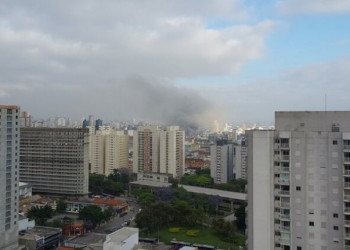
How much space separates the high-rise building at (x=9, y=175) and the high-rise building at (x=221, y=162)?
15567 millimetres

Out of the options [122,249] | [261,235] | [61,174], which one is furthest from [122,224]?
[261,235]

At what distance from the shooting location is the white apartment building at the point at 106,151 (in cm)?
2708

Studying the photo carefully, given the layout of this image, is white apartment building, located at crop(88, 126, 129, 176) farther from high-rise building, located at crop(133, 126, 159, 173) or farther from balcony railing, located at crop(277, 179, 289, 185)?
balcony railing, located at crop(277, 179, 289, 185)

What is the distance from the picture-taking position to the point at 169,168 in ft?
85.0

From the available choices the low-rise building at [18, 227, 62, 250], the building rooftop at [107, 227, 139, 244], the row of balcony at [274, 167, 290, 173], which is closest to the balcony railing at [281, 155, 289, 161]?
the row of balcony at [274, 167, 290, 173]

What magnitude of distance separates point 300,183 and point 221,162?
1970 cm

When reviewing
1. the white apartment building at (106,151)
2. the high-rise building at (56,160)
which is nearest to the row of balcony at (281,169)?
the high-rise building at (56,160)

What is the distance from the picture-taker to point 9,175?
10.3m

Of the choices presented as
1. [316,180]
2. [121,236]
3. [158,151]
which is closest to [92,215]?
[121,236]

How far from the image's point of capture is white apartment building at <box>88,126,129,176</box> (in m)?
27.1

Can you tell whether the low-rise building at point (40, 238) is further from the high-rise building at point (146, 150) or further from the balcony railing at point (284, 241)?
the high-rise building at point (146, 150)

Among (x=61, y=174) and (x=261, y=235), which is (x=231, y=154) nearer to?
(x=61, y=174)

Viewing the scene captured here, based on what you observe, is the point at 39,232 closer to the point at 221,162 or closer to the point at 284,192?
the point at 284,192

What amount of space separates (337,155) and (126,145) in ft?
79.2
